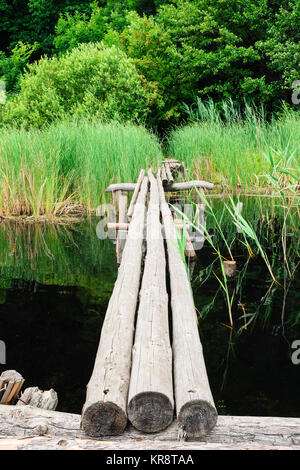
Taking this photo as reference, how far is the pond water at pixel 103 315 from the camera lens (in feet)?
Answer: 8.86

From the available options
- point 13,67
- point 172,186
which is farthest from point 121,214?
point 13,67

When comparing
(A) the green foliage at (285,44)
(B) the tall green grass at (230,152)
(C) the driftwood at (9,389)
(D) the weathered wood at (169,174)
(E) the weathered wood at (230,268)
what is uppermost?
(A) the green foliage at (285,44)

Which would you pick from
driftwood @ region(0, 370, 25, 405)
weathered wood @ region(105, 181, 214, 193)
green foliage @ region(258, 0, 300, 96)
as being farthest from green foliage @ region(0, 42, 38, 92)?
driftwood @ region(0, 370, 25, 405)

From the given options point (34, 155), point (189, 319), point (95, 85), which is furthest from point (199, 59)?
point (189, 319)

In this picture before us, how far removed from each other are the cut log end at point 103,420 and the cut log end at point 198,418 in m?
0.22

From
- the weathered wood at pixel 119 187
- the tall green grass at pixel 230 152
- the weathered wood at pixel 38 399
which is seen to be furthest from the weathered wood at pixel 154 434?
the tall green grass at pixel 230 152

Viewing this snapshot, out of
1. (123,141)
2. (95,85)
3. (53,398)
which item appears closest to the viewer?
(53,398)

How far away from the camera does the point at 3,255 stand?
5750 millimetres

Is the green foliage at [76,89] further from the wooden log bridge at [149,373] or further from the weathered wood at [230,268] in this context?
the wooden log bridge at [149,373]

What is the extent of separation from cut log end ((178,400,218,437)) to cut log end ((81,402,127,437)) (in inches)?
8.7

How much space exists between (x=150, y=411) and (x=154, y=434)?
0.26ft
